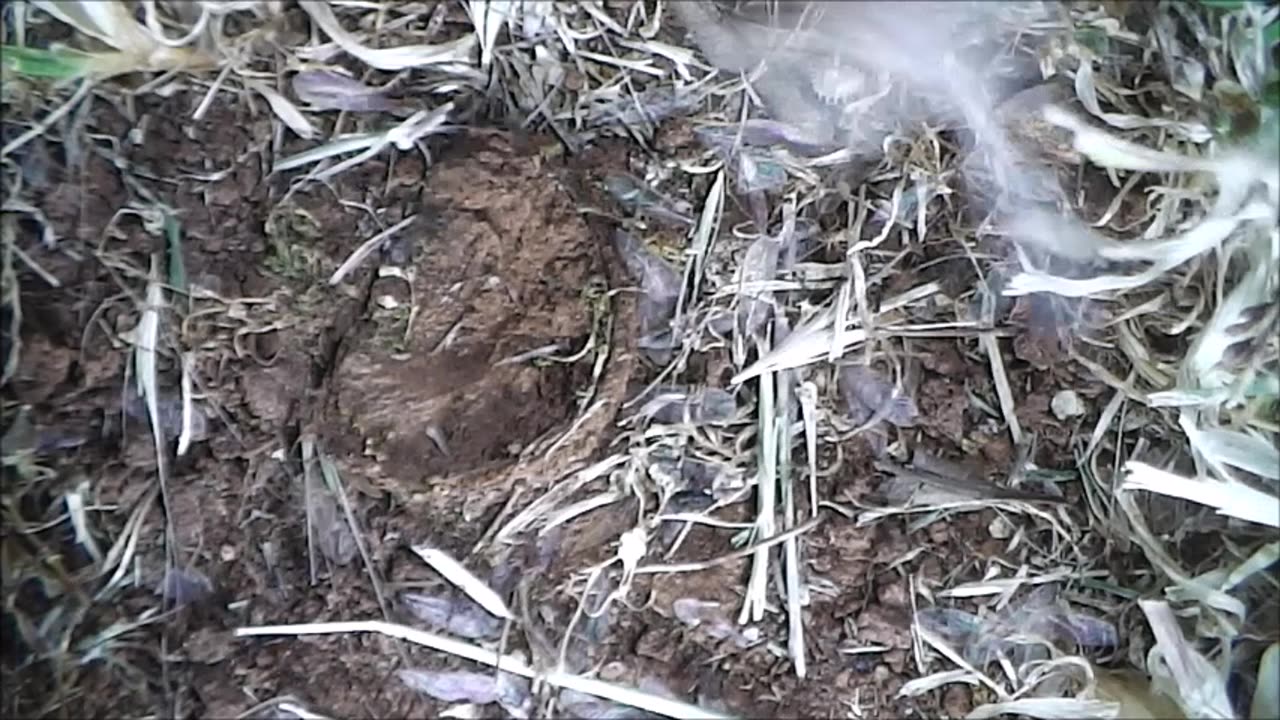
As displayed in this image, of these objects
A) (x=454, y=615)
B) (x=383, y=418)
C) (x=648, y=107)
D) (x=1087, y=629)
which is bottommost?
(x=1087, y=629)

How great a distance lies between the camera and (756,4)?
0.96 metres

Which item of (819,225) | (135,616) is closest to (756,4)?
(819,225)

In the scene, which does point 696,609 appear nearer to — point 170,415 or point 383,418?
point 383,418

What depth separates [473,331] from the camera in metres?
0.96

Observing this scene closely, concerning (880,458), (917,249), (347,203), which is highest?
(347,203)

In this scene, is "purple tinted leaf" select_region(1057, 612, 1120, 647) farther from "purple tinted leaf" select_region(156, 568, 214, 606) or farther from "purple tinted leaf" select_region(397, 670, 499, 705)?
"purple tinted leaf" select_region(156, 568, 214, 606)

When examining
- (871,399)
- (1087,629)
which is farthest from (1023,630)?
(871,399)

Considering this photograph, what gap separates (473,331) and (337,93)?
190 mm

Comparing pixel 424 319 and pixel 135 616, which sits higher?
pixel 424 319

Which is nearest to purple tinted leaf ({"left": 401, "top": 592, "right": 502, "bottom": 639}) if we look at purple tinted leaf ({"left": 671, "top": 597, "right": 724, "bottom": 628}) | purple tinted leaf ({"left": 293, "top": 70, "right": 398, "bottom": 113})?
purple tinted leaf ({"left": 671, "top": 597, "right": 724, "bottom": 628})

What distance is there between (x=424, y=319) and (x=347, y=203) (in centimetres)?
10

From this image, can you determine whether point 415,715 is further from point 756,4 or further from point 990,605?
point 756,4

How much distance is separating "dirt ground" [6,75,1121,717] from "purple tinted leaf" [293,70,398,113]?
4 centimetres

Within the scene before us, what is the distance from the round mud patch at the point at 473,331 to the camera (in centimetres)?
96
